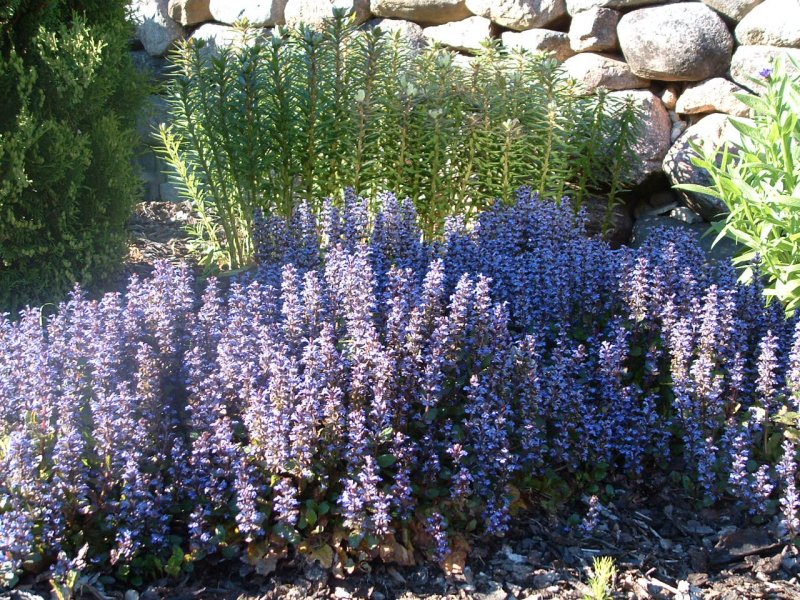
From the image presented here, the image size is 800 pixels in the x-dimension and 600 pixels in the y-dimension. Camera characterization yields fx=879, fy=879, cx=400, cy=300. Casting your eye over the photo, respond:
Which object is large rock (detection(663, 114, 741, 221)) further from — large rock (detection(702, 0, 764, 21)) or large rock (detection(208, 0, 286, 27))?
large rock (detection(208, 0, 286, 27))

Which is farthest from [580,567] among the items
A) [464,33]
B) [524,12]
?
[464,33]

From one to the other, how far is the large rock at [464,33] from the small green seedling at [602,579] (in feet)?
14.3

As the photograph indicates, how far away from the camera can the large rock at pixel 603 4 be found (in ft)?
19.6

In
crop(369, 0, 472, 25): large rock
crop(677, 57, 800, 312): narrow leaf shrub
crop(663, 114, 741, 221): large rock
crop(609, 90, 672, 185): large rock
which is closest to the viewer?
crop(677, 57, 800, 312): narrow leaf shrub

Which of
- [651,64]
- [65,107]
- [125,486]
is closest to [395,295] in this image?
[125,486]

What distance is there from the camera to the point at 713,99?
580 cm

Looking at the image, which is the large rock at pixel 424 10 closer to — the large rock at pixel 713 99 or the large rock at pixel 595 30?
the large rock at pixel 595 30

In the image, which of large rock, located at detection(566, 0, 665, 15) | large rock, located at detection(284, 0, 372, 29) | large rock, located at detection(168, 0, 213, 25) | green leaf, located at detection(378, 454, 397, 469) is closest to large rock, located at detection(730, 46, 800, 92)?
large rock, located at detection(566, 0, 665, 15)

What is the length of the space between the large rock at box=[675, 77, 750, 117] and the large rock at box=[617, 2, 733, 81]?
85 mm

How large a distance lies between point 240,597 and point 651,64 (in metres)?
4.57

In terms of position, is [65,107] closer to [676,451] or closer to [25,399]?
[25,399]

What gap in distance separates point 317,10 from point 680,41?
2852mm

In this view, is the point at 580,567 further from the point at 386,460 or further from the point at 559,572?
the point at 386,460

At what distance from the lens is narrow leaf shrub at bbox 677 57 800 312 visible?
351cm
